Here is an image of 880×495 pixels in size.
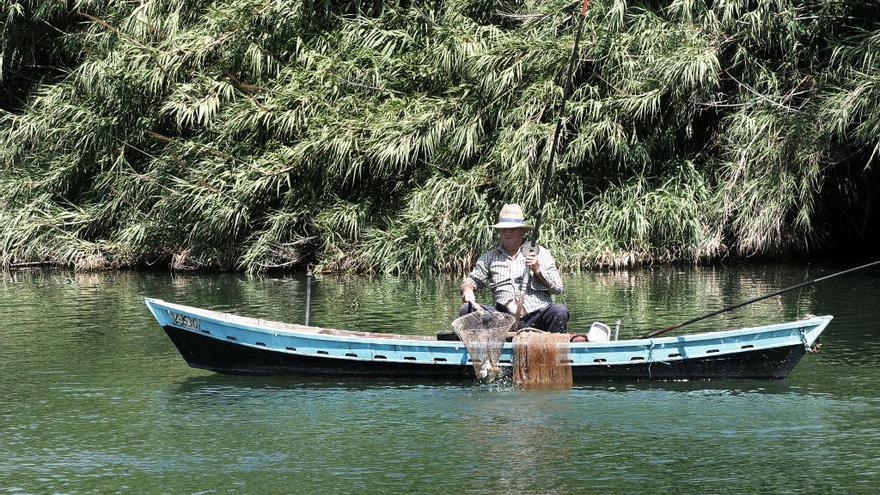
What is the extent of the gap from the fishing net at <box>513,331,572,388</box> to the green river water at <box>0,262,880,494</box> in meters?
0.15

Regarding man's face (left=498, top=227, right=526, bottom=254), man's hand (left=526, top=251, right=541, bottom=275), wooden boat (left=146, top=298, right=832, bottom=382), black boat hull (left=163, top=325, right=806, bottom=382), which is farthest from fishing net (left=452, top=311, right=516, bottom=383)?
man's face (left=498, top=227, right=526, bottom=254)

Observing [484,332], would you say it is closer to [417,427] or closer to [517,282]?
[517,282]

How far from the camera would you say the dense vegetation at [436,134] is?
18250 millimetres

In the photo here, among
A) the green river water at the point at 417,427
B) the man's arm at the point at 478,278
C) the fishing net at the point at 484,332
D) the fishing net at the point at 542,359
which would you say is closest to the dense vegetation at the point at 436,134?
the green river water at the point at 417,427

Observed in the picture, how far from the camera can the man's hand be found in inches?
413

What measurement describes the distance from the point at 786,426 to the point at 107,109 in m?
15.8

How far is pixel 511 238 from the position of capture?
10.9m

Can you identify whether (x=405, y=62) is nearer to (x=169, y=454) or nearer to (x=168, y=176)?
(x=168, y=176)

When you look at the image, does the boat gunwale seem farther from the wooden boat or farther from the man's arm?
the man's arm

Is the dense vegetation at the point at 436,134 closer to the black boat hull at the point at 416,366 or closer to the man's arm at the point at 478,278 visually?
the black boat hull at the point at 416,366

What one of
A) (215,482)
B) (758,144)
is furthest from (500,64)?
(215,482)

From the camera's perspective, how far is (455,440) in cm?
880

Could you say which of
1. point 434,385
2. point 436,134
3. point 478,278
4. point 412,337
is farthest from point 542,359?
point 436,134

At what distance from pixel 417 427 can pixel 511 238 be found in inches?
89.1
